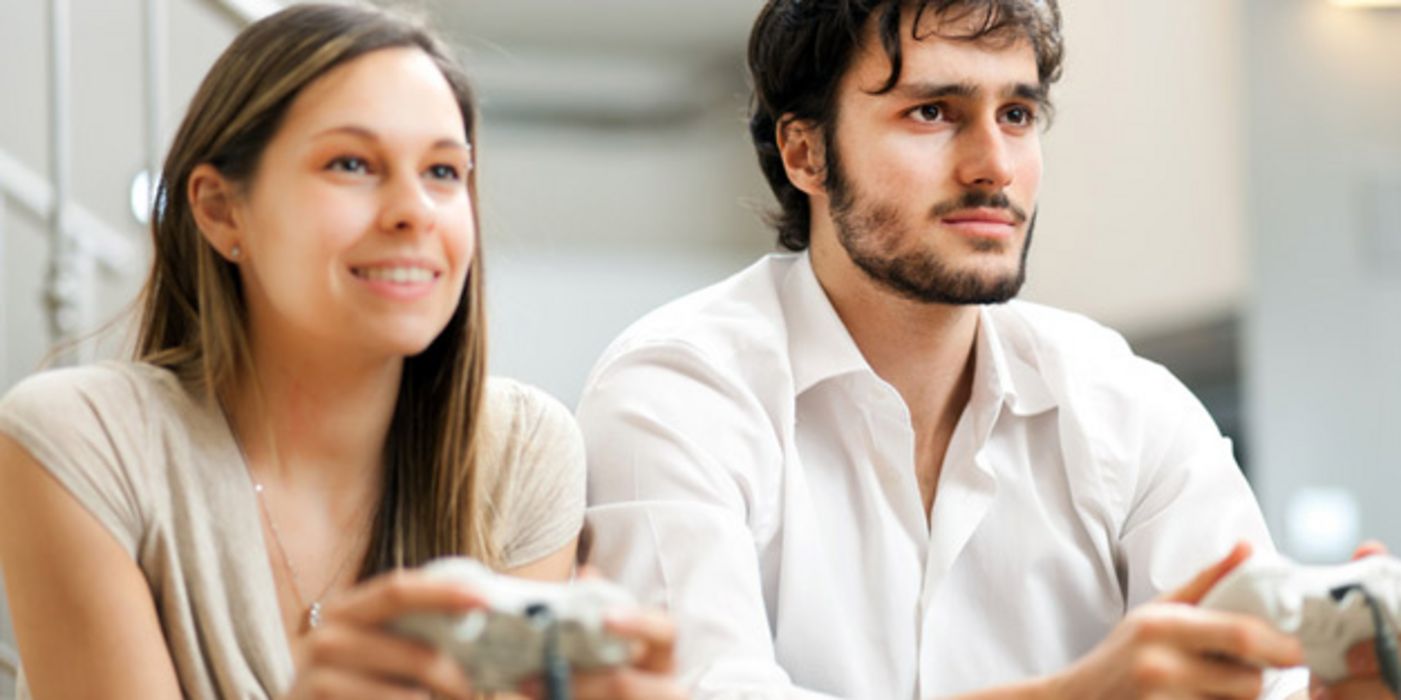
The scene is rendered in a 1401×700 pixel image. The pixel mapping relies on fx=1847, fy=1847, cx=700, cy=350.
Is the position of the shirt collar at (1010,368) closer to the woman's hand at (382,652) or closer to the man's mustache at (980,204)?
the man's mustache at (980,204)

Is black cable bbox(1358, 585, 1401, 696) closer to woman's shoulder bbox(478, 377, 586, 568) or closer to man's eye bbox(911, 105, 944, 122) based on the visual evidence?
woman's shoulder bbox(478, 377, 586, 568)

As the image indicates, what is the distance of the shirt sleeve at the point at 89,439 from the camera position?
53.3 inches

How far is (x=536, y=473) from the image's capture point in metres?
1.56

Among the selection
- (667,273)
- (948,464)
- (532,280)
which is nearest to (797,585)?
(948,464)

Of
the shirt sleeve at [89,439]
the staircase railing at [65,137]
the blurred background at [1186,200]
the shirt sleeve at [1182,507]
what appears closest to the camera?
the shirt sleeve at [89,439]

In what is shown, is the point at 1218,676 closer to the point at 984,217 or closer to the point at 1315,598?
the point at 1315,598

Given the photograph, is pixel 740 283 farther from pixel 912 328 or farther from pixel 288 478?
pixel 288 478

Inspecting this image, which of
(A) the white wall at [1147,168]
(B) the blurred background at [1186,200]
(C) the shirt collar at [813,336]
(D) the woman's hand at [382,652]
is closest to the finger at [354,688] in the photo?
(D) the woman's hand at [382,652]

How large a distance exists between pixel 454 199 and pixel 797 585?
0.51 m

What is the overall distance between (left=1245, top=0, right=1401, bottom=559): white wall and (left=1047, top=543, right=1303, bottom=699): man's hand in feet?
10.3

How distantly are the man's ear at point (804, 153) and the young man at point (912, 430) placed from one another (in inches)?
1.7

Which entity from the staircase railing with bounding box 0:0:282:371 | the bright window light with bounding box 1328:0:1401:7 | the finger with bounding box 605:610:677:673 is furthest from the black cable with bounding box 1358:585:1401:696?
the bright window light with bounding box 1328:0:1401:7

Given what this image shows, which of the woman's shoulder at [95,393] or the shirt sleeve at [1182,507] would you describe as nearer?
the woman's shoulder at [95,393]

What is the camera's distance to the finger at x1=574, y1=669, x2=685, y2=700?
0.99 meters
